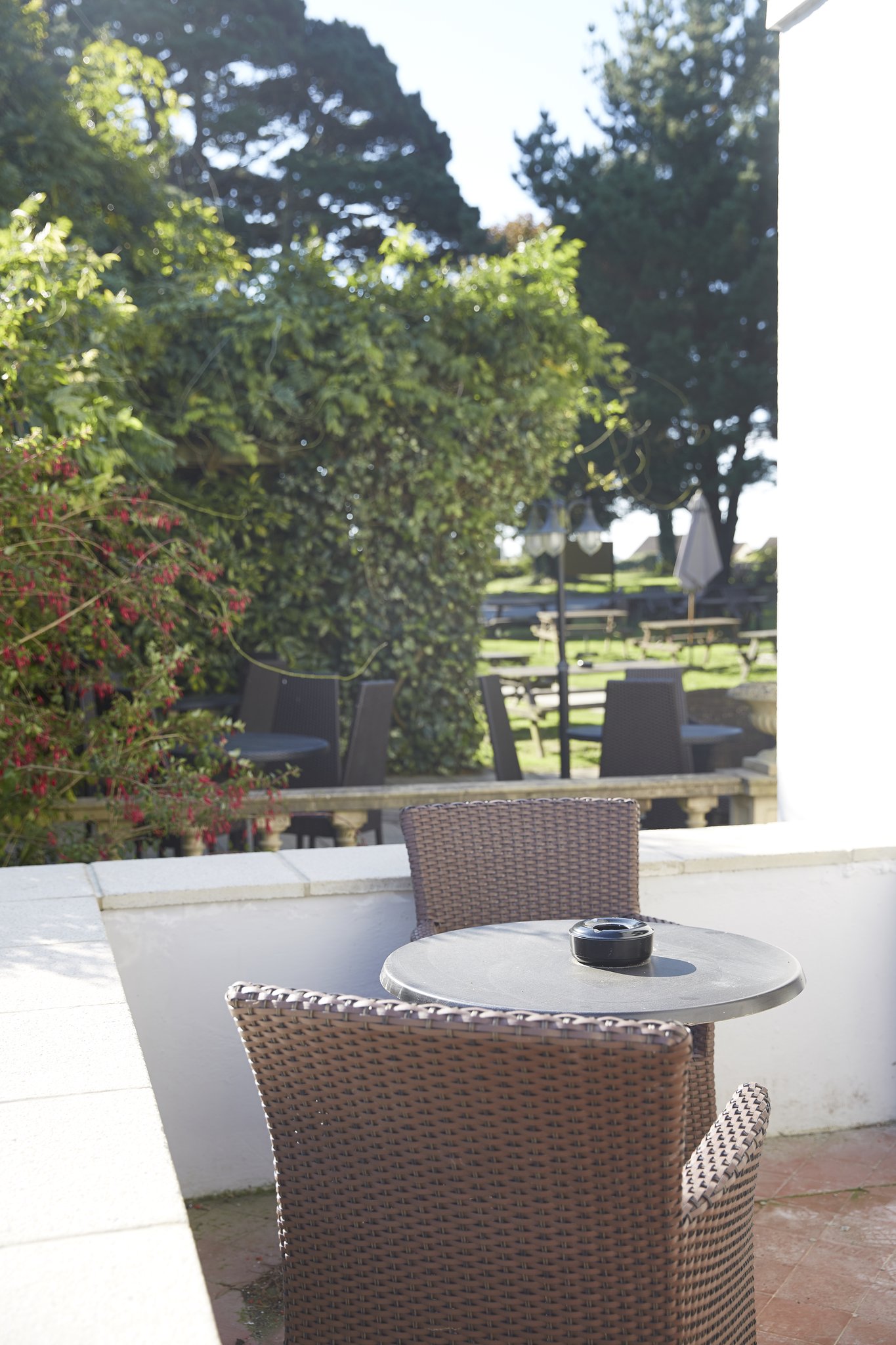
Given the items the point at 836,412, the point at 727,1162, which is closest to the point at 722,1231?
the point at 727,1162

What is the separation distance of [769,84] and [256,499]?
16105 millimetres

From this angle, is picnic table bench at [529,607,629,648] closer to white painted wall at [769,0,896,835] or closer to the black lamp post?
the black lamp post

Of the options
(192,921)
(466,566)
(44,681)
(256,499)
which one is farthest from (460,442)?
(192,921)

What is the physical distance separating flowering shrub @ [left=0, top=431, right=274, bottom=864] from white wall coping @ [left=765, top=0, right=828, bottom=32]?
2391mm

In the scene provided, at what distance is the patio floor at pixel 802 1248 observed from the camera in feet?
7.47

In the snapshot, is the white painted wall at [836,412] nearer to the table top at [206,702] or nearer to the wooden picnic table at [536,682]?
the wooden picnic table at [536,682]

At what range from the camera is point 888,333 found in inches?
132

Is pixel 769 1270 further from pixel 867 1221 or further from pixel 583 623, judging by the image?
pixel 583 623

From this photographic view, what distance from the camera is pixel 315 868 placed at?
288 centimetres

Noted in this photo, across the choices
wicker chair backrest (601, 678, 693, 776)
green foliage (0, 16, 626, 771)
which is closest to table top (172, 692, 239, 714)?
green foliage (0, 16, 626, 771)

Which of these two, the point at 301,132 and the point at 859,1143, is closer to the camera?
the point at 859,1143

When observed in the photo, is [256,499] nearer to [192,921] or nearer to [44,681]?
[44,681]

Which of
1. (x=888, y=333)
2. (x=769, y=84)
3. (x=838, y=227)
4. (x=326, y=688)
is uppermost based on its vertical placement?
(x=769, y=84)

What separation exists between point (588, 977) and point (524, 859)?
750 mm
